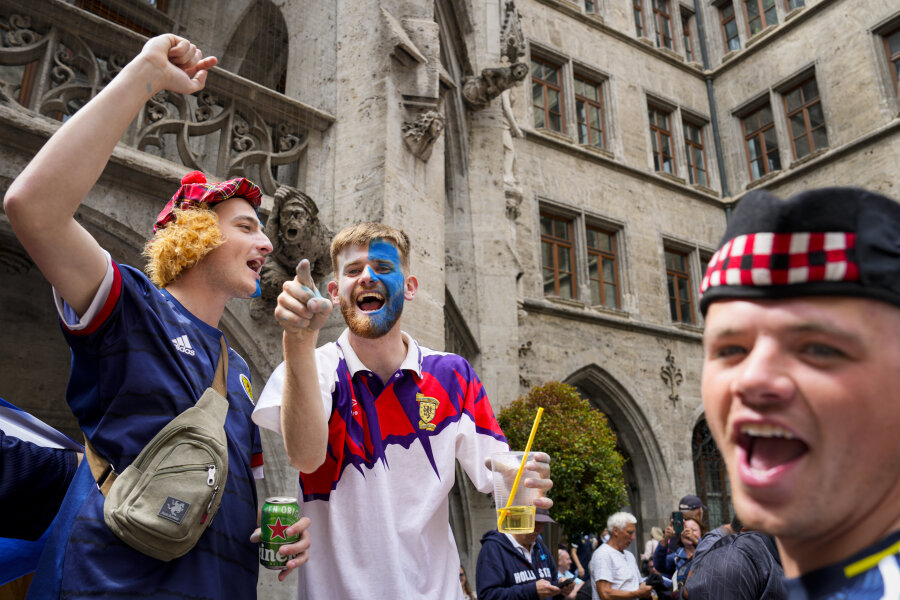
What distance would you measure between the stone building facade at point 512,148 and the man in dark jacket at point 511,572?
1.23 meters

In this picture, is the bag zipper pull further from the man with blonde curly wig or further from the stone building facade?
the stone building facade

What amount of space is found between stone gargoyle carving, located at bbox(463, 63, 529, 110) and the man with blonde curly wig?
5.91 m

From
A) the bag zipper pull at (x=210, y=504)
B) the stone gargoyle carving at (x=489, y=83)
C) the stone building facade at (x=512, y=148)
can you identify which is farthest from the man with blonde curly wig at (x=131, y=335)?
the stone gargoyle carving at (x=489, y=83)

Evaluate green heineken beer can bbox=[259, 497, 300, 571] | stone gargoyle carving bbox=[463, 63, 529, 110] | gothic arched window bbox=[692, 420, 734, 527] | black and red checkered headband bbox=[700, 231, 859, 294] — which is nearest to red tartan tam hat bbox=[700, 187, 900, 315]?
black and red checkered headband bbox=[700, 231, 859, 294]

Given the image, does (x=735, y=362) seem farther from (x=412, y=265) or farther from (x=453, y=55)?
(x=453, y=55)

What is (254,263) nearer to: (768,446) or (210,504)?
(210,504)

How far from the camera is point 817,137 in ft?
54.5

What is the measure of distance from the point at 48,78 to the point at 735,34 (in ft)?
63.4

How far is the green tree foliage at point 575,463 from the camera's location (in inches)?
348

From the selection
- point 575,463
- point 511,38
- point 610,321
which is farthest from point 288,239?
point 610,321

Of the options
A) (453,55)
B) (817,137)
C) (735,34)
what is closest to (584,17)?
(735,34)

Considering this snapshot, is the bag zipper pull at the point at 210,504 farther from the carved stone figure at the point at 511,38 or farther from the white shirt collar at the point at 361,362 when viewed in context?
the carved stone figure at the point at 511,38

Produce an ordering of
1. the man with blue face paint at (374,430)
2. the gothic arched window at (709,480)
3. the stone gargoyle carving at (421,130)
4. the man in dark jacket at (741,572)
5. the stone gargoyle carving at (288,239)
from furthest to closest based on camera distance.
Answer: the gothic arched window at (709,480)
the stone gargoyle carving at (421,130)
the stone gargoyle carving at (288,239)
the man in dark jacket at (741,572)
the man with blue face paint at (374,430)

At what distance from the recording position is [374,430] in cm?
196
